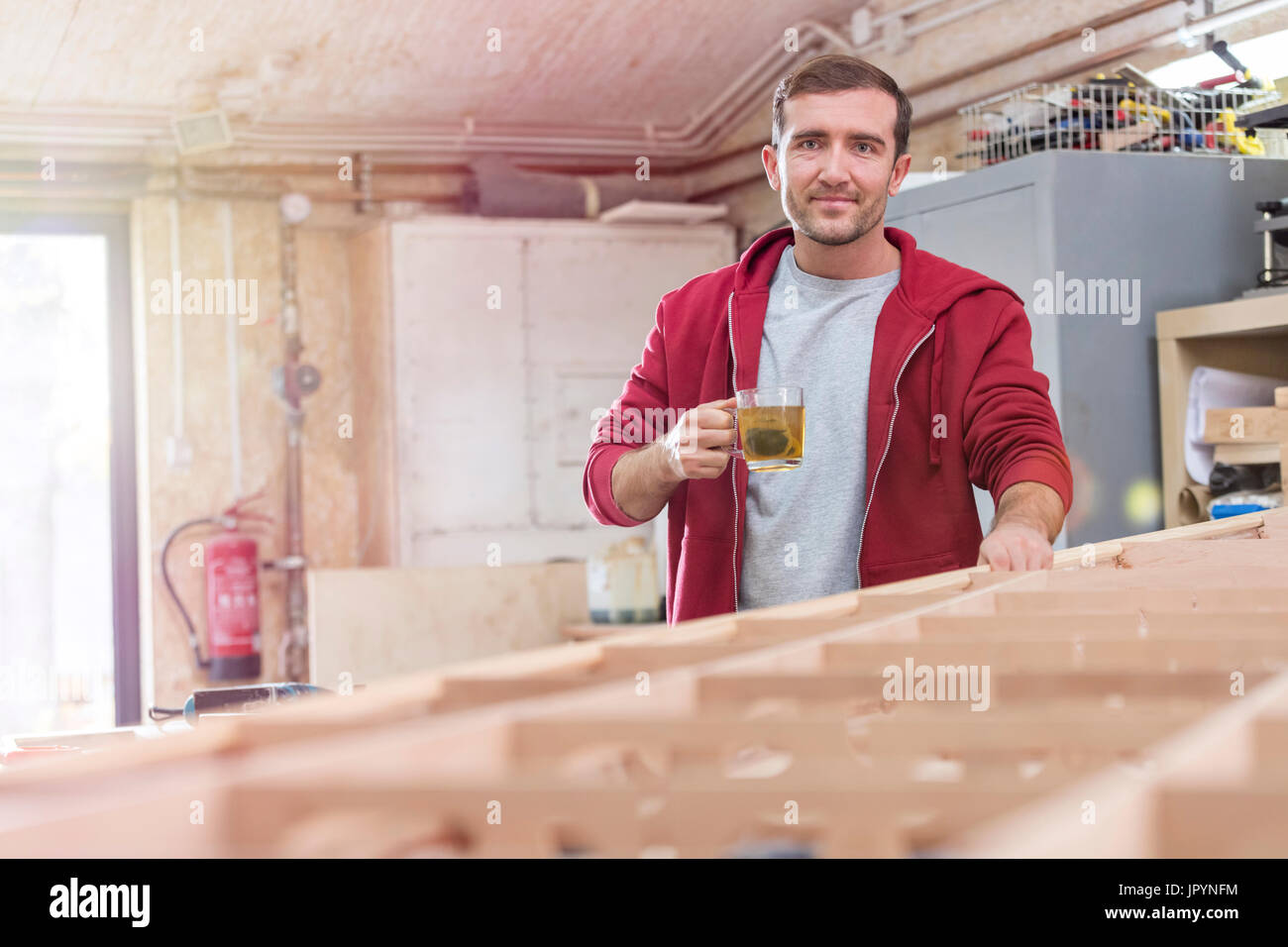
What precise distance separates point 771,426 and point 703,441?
0.28ft

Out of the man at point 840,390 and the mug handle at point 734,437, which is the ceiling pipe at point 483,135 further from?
the mug handle at point 734,437

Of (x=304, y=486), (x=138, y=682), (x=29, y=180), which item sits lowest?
(x=138, y=682)

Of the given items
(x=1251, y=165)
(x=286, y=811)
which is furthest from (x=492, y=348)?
(x=286, y=811)

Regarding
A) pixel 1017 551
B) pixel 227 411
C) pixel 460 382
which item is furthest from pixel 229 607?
pixel 1017 551

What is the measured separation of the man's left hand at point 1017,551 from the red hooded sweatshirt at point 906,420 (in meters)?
0.25

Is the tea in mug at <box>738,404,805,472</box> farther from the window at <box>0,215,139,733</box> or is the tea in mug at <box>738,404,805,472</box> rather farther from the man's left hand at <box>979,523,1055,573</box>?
the window at <box>0,215,139,733</box>

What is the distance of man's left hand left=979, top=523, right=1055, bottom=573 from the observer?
4.51 ft

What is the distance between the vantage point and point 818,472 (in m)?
1.82

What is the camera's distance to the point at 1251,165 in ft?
9.27

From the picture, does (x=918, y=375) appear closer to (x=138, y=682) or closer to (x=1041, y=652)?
(x=1041, y=652)

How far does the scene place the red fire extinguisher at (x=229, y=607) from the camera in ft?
14.5

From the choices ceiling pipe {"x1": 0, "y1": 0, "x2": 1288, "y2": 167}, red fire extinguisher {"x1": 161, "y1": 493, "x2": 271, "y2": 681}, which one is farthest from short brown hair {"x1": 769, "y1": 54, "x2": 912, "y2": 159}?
red fire extinguisher {"x1": 161, "y1": 493, "x2": 271, "y2": 681}
